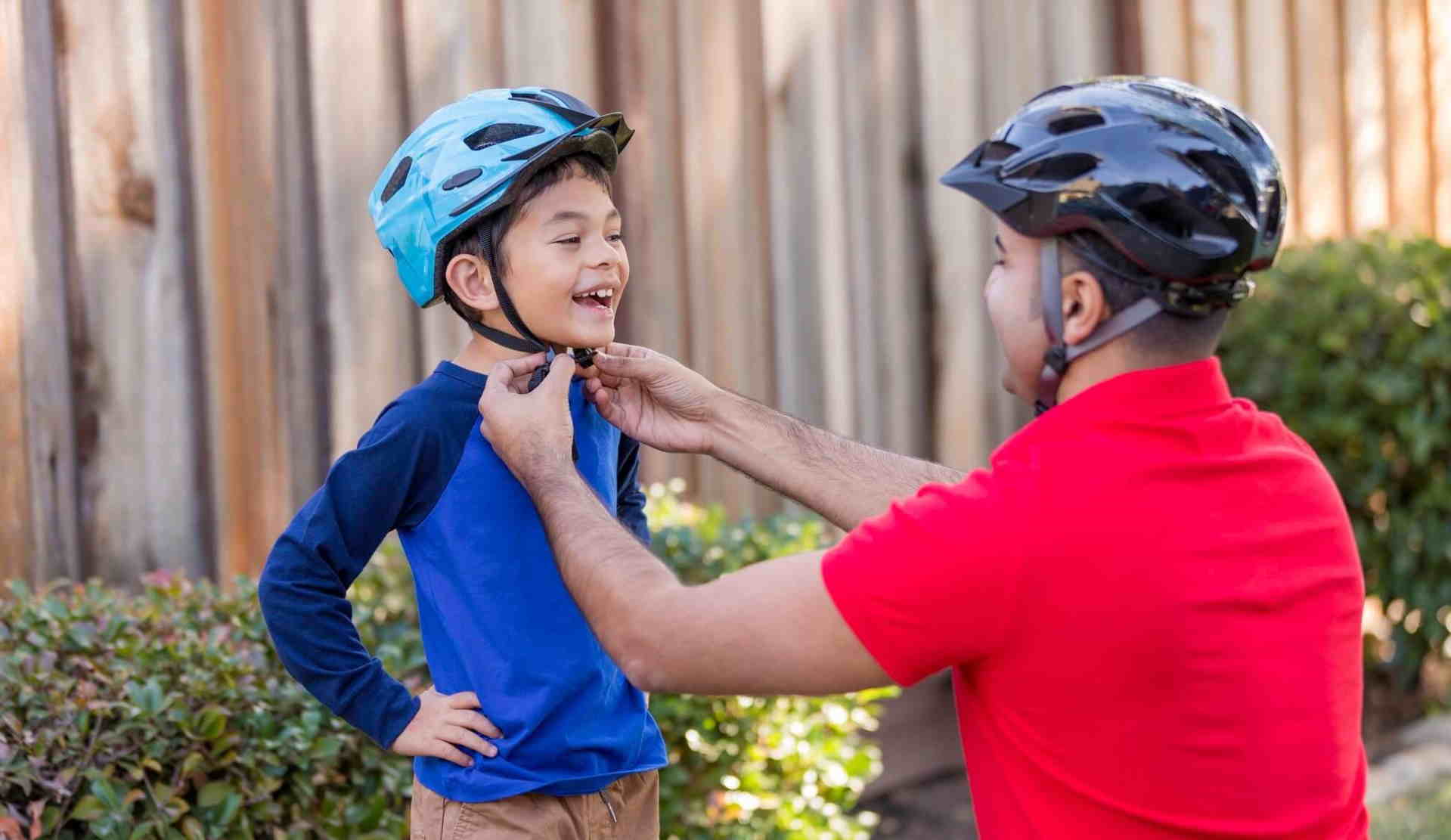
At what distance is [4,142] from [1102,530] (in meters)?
3.05

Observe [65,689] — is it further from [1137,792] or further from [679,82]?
[679,82]

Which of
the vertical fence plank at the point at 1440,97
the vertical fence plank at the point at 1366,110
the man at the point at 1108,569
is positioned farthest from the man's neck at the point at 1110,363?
the vertical fence plank at the point at 1440,97

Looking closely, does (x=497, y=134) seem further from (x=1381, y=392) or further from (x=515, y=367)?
(x=1381, y=392)

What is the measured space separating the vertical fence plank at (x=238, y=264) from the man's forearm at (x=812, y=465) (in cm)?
180

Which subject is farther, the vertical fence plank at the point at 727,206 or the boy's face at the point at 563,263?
the vertical fence plank at the point at 727,206

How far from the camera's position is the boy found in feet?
8.28

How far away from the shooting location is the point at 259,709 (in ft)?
9.68

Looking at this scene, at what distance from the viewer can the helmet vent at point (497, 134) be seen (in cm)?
263

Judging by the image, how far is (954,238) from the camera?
5.92 m

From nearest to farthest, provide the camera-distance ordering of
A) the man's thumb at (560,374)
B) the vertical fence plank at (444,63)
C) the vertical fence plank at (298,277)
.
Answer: the man's thumb at (560,374) < the vertical fence plank at (298,277) < the vertical fence plank at (444,63)

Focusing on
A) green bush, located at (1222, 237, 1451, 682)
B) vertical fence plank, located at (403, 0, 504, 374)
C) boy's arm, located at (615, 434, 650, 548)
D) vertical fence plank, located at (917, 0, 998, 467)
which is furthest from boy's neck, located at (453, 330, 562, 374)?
green bush, located at (1222, 237, 1451, 682)

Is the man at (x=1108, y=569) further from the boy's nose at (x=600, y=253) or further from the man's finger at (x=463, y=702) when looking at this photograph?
the boy's nose at (x=600, y=253)

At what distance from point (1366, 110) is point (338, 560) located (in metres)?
6.23

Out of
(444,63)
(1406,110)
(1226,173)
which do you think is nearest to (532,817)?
(1226,173)
